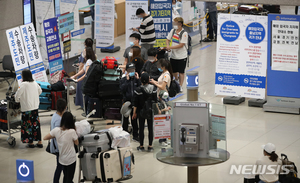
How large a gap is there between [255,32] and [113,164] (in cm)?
504

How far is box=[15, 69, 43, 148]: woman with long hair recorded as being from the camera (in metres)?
7.82

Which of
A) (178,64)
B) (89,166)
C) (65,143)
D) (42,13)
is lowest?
(89,166)

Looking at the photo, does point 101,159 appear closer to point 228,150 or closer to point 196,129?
point 196,129

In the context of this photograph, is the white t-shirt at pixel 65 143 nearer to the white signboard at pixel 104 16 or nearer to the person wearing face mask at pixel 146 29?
the person wearing face mask at pixel 146 29

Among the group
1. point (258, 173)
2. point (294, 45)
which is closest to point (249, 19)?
point (294, 45)

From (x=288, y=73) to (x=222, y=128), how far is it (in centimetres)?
486

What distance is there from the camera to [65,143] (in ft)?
19.3

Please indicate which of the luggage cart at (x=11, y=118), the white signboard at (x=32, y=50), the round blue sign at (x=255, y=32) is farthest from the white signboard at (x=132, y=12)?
the luggage cart at (x=11, y=118)

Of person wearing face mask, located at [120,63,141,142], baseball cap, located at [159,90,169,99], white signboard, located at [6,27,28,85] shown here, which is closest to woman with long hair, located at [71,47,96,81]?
person wearing face mask, located at [120,63,141,142]

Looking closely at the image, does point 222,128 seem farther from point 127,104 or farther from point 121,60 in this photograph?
point 121,60

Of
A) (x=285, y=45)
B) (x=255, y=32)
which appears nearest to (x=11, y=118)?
(x=255, y=32)

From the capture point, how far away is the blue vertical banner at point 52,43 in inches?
439

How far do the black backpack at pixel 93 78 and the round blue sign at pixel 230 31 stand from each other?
9.39 ft

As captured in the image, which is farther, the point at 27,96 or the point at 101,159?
the point at 27,96
